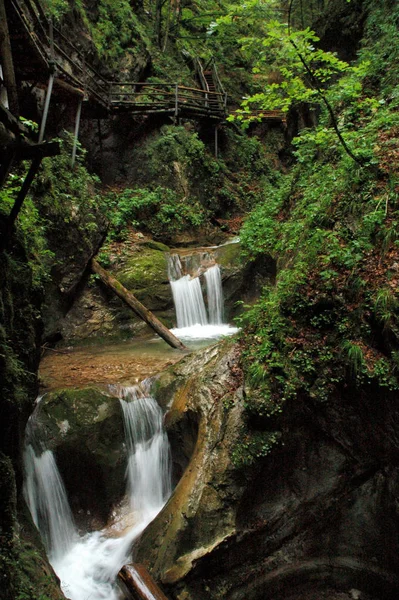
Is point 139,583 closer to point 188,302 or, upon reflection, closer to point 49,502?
point 49,502

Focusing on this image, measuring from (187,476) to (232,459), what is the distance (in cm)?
77

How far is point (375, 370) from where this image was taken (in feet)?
15.4

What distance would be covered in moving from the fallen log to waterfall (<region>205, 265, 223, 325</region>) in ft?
8.13

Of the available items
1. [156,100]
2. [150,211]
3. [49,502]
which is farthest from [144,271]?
[156,100]

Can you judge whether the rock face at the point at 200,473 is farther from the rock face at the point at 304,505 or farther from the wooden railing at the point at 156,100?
the wooden railing at the point at 156,100

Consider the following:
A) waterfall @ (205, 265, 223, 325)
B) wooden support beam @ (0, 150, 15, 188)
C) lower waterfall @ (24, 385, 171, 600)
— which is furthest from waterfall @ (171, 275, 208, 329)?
wooden support beam @ (0, 150, 15, 188)

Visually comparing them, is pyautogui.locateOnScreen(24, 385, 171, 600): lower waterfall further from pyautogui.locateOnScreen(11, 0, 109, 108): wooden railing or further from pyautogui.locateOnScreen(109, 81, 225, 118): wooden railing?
pyautogui.locateOnScreen(109, 81, 225, 118): wooden railing

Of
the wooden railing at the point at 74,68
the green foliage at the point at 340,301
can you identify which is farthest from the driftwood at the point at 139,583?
the wooden railing at the point at 74,68

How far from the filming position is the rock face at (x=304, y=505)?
4789 millimetres

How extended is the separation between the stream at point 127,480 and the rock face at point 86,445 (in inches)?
4.6

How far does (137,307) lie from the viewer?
32.1 feet

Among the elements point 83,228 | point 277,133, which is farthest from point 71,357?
point 277,133

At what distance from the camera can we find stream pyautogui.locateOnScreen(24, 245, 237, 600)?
517 centimetres

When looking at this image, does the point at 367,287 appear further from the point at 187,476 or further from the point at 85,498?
the point at 85,498
